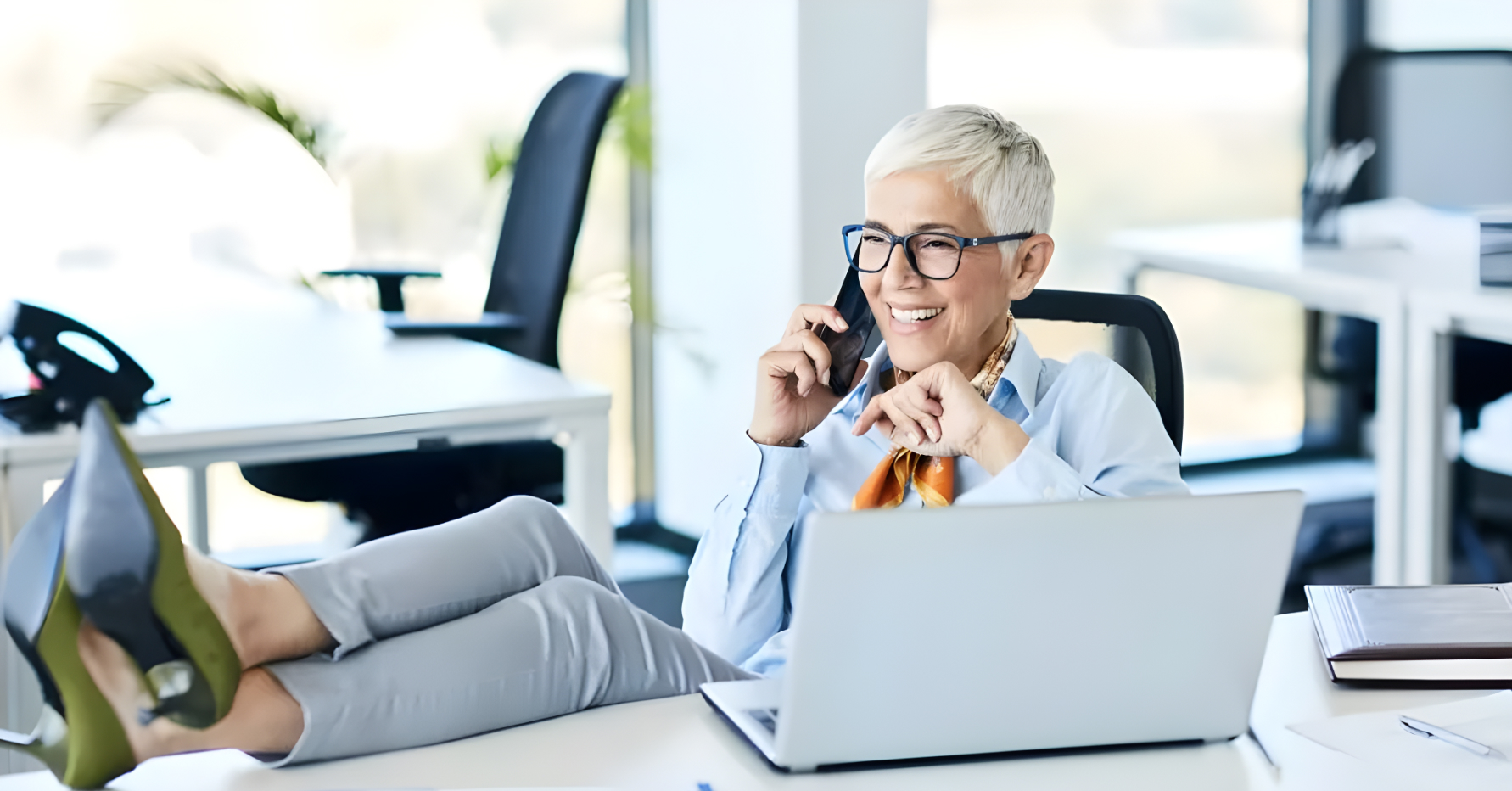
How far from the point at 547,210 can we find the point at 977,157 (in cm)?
133

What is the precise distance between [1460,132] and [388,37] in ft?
9.72

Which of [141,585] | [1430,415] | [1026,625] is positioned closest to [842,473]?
[1026,625]

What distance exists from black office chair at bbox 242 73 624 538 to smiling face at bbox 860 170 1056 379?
3.59ft

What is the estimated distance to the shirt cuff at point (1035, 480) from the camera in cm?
131

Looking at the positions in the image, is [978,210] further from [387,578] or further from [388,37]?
[388,37]

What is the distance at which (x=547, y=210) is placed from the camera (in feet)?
8.78

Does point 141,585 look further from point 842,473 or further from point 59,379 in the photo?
point 59,379

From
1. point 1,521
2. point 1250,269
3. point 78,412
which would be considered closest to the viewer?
point 1,521

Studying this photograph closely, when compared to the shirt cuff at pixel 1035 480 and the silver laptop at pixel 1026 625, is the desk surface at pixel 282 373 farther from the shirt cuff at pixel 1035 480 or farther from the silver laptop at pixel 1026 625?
the silver laptop at pixel 1026 625

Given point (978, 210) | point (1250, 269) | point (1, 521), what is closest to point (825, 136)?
point (1250, 269)

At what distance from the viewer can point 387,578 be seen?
1192mm

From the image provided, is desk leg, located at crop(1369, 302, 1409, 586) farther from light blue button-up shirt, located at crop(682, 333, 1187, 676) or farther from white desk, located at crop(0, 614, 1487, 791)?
white desk, located at crop(0, 614, 1487, 791)

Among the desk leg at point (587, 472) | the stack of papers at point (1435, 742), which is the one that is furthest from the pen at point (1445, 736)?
the desk leg at point (587, 472)

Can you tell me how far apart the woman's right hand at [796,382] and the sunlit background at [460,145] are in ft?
5.39
